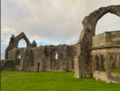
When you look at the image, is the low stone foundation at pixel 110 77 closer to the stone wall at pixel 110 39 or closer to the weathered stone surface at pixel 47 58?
the stone wall at pixel 110 39

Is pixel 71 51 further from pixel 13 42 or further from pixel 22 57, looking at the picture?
pixel 13 42

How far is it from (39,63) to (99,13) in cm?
1704

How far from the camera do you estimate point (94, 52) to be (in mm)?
11453

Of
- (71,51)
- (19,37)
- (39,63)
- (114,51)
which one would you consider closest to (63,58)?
(71,51)

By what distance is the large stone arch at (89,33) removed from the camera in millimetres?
11969

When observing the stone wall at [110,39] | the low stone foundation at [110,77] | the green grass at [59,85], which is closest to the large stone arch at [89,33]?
the low stone foundation at [110,77]

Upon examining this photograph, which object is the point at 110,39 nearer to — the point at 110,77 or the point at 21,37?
the point at 110,77

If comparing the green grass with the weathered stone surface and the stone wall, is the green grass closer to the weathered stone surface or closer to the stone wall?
the stone wall

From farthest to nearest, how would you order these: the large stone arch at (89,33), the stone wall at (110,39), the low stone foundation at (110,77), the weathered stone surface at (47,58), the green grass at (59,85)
→ the weathered stone surface at (47,58) → the large stone arch at (89,33) → the stone wall at (110,39) → the low stone foundation at (110,77) → the green grass at (59,85)

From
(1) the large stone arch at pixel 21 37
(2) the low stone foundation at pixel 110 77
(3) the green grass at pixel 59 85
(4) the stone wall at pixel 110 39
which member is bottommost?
(3) the green grass at pixel 59 85

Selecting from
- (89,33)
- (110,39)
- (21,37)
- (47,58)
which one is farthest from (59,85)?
(21,37)

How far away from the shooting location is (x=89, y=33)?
1265 cm

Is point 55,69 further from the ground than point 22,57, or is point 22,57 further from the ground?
point 22,57

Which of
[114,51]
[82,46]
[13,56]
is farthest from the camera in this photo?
[13,56]
